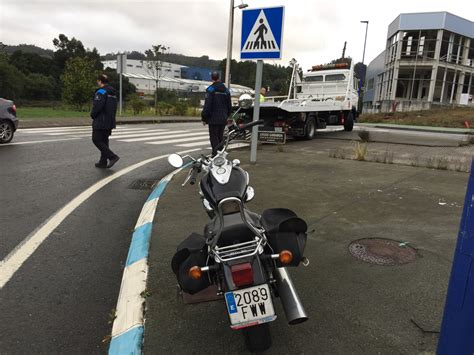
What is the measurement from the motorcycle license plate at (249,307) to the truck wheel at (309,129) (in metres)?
11.9

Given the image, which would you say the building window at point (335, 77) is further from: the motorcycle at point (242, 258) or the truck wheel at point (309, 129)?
the motorcycle at point (242, 258)

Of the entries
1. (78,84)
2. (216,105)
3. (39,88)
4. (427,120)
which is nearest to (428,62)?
(427,120)

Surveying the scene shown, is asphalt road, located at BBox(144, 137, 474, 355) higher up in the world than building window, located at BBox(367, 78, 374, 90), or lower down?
lower down

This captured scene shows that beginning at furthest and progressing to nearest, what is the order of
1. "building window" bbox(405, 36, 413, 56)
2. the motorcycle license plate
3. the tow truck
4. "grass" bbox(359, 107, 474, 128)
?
1. "building window" bbox(405, 36, 413, 56)
2. "grass" bbox(359, 107, 474, 128)
3. the tow truck
4. the motorcycle license plate

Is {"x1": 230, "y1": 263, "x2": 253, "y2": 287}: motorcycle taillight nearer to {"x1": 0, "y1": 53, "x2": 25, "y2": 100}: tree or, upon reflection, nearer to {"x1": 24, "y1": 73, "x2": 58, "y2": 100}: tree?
{"x1": 0, "y1": 53, "x2": 25, "y2": 100}: tree

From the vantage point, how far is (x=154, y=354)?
2.45m

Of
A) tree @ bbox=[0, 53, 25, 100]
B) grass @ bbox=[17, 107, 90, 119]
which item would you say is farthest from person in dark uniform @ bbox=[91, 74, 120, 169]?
tree @ bbox=[0, 53, 25, 100]

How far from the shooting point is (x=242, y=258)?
2.37 m

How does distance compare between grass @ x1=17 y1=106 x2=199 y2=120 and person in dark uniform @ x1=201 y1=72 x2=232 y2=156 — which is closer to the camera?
person in dark uniform @ x1=201 y1=72 x2=232 y2=156

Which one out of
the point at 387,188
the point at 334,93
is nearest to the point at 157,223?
the point at 387,188

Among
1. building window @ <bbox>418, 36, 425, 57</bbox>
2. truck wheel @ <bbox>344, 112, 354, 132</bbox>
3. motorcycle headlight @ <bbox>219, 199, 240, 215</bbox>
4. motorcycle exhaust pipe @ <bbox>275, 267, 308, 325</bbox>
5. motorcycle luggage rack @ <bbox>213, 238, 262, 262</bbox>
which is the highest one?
building window @ <bbox>418, 36, 425, 57</bbox>

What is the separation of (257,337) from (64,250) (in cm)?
255

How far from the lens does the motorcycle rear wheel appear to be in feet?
7.91

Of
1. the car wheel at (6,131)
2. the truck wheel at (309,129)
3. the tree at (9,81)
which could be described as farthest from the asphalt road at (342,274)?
the tree at (9,81)
